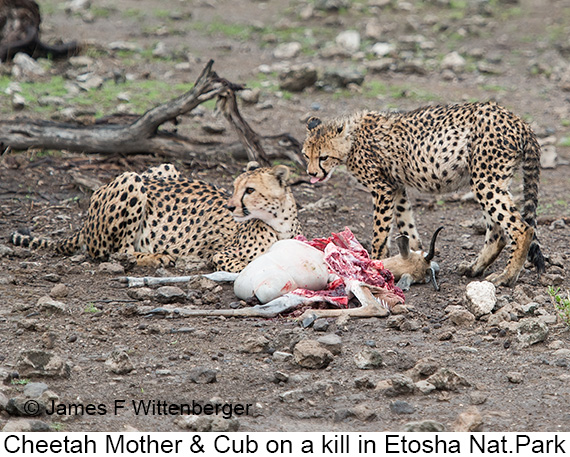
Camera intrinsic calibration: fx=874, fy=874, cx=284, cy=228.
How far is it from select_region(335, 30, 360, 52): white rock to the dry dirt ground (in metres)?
1.70

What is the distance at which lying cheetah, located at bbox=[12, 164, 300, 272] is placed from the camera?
22.0ft

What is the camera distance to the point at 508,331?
17.3 ft

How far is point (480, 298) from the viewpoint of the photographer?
5695mm

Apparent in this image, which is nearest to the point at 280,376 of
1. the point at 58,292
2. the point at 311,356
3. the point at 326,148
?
the point at 311,356

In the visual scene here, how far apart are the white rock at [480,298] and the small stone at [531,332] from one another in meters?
0.47

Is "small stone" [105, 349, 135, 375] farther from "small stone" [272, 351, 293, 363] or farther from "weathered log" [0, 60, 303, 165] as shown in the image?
"weathered log" [0, 60, 303, 165]

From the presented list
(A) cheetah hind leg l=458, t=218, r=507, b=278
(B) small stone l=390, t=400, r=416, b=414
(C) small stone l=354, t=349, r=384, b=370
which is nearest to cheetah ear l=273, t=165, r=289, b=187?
(A) cheetah hind leg l=458, t=218, r=507, b=278

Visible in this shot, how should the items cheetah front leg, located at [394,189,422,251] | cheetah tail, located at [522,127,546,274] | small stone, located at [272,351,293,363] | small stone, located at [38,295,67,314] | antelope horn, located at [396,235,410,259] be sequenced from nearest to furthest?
small stone, located at [272,351,293,363]
small stone, located at [38,295,67,314]
antelope horn, located at [396,235,410,259]
cheetah tail, located at [522,127,546,274]
cheetah front leg, located at [394,189,422,251]

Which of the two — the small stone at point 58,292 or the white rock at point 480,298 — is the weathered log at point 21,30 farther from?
the white rock at point 480,298

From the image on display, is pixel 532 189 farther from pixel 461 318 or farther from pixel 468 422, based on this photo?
pixel 468 422

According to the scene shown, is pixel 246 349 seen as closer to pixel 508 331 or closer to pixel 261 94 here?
pixel 508 331

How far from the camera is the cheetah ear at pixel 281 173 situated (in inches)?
263

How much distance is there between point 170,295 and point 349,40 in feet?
35.4

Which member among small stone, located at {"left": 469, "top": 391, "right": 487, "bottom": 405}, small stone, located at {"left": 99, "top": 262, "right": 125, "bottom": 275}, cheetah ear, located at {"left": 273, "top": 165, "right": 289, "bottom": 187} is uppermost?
cheetah ear, located at {"left": 273, "top": 165, "right": 289, "bottom": 187}
